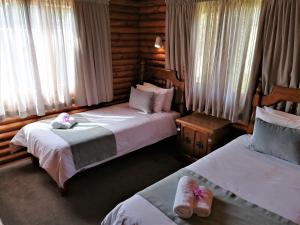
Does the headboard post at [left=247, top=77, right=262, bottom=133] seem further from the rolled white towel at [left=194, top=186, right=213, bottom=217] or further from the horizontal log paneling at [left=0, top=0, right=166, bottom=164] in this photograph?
the horizontal log paneling at [left=0, top=0, right=166, bottom=164]

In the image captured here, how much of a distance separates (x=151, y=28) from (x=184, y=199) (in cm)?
322

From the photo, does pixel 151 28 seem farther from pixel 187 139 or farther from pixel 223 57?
pixel 187 139

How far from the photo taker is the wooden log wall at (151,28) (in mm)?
3769

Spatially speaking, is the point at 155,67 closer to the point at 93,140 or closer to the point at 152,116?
the point at 152,116

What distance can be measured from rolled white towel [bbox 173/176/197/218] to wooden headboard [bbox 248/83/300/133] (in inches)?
60.1

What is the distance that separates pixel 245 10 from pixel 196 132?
159 cm

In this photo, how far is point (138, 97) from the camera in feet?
12.0

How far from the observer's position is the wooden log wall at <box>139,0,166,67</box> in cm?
377

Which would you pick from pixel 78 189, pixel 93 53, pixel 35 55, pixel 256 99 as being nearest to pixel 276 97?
pixel 256 99

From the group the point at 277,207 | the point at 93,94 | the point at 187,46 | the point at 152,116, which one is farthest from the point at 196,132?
the point at 93,94

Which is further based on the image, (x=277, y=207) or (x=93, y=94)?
(x=93, y=94)

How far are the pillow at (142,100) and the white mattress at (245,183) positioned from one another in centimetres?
149

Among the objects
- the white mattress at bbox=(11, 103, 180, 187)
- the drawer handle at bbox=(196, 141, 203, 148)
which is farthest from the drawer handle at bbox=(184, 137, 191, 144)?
the white mattress at bbox=(11, 103, 180, 187)

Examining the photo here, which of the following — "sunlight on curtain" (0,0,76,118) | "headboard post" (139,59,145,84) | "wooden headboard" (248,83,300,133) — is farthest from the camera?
"headboard post" (139,59,145,84)
